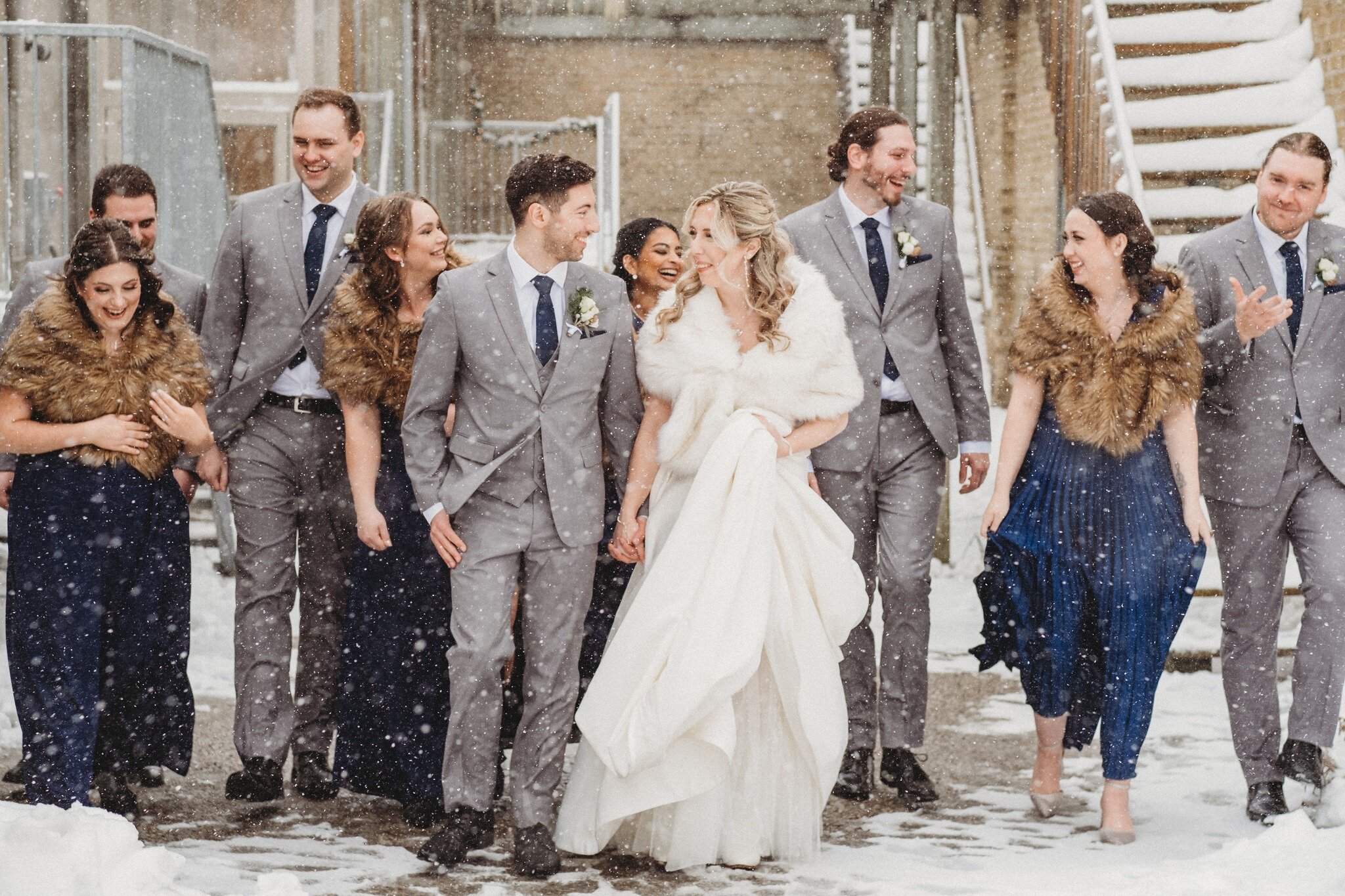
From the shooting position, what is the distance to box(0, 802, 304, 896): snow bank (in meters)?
3.66

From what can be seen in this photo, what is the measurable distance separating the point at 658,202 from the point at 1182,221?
1034 cm

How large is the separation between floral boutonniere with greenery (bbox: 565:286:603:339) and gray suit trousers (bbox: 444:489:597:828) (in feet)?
1.52

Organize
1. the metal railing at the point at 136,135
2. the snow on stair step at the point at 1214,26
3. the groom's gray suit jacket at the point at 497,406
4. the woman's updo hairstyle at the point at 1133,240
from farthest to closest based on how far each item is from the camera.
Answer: the snow on stair step at the point at 1214,26, the metal railing at the point at 136,135, the woman's updo hairstyle at the point at 1133,240, the groom's gray suit jacket at the point at 497,406

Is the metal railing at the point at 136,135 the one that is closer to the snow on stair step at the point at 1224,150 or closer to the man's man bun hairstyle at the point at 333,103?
the man's man bun hairstyle at the point at 333,103

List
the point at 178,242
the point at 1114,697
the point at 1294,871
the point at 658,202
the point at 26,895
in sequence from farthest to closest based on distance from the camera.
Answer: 1. the point at 658,202
2. the point at 178,242
3. the point at 1114,697
4. the point at 1294,871
5. the point at 26,895

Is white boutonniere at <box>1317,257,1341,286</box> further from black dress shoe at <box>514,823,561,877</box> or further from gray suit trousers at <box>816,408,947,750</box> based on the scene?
black dress shoe at <box>514,823,561,877</box>

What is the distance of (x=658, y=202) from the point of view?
61.2 ft

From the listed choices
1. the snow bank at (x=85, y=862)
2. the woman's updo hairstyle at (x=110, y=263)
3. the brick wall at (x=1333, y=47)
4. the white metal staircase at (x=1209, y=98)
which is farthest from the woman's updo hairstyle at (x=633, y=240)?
the brick wall at (x=1333, y=47)

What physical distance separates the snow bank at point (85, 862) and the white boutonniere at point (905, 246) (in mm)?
2721

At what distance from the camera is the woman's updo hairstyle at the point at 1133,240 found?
4.88 m

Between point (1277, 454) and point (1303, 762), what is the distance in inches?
36.3

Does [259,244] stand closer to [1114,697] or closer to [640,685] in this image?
[640,685]

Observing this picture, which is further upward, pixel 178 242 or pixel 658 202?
pixel 658 202

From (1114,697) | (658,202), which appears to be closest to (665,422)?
(1114,697)
